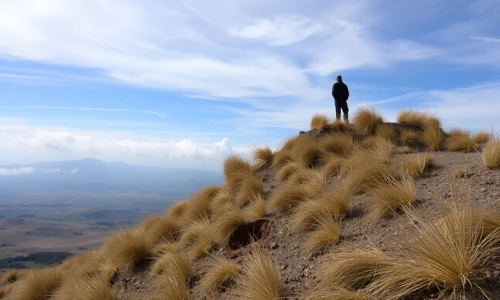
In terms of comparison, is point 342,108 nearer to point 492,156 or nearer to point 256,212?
point 492,156

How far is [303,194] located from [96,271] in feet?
17.9

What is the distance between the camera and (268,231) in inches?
272

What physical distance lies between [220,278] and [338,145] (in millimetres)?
6318

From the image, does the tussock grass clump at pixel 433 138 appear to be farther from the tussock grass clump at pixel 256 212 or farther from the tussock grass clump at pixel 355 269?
the tussock grass clump at pixel 355 269

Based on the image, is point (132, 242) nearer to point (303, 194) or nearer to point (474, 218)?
point (303, 194)

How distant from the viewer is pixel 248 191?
945 centimetres

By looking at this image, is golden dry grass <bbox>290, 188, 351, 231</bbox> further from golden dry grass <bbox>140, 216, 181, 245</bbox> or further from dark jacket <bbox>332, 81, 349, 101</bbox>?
dark jacket <bbox>332, 81, 349, 101</bbox>

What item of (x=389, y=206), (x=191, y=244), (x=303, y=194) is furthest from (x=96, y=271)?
(x=389, y=206)

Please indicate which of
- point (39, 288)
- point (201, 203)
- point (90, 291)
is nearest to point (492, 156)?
point (201, 203)

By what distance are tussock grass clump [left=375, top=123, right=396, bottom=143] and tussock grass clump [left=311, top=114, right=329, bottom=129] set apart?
6.14 feet

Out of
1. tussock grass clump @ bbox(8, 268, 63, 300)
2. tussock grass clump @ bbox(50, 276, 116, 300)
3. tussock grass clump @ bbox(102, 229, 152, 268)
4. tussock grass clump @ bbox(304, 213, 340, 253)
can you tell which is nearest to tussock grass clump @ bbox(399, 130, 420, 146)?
tussock grass clump @ bbox(304, 213, 340, 253)

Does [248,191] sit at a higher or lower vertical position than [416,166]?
lower

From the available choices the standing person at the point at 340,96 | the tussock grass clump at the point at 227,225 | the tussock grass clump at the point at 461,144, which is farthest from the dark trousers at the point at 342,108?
the tussock grass clump at the point at 227,225

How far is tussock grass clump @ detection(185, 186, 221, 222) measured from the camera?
9873 mm
